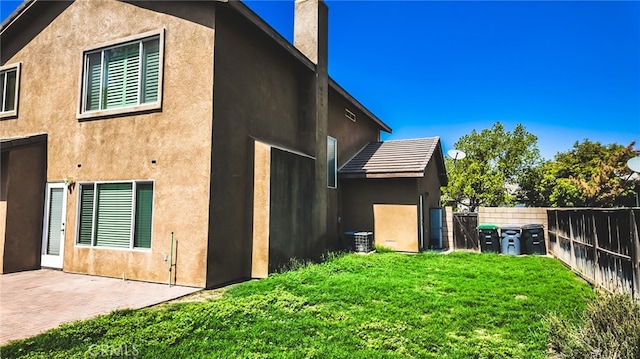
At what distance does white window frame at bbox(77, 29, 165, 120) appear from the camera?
8.03 m

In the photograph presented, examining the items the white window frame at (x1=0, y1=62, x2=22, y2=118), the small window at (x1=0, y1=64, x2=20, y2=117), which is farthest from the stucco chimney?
the small window at (x1=0, y1=64, x2=20, y2=117)

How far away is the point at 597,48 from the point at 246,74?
13.9 meters

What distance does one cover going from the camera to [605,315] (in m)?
4.18

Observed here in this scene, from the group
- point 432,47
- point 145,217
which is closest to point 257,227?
point 145,217

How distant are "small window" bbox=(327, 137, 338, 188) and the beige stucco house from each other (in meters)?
2.71

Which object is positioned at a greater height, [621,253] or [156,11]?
[156,11]

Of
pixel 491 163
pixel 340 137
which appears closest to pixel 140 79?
pixel 340 137

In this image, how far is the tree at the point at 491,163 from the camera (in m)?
29.5

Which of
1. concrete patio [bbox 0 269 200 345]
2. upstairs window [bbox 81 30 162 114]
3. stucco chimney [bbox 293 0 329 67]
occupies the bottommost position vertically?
concrete patio [bbox 0 269 200 345]

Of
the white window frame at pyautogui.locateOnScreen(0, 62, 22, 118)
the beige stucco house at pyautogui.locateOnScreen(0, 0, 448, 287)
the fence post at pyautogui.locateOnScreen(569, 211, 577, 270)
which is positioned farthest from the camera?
the white window frame at pyautogui.locateOnScreen(0, 62, 22, 118)

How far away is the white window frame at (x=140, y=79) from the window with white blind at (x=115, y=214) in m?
1.72

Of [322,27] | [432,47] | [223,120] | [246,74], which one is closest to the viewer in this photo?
[223,120]

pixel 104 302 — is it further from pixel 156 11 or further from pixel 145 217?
pixel 156 11

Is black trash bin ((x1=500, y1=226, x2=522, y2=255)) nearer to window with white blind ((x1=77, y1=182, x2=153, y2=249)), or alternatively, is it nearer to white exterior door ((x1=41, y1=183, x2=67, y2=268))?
window with white blind ((x1=77, y1=182, x2=153, y2=249))
